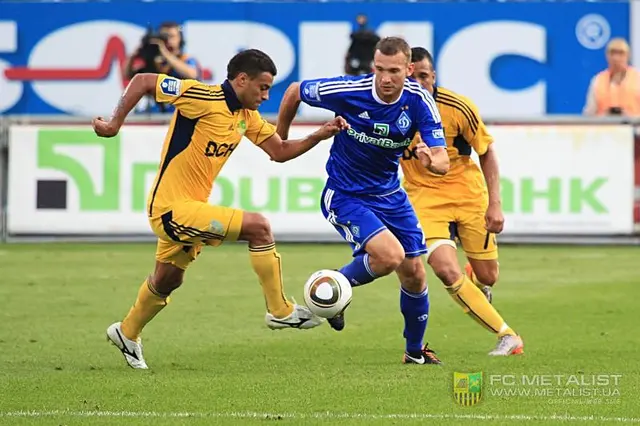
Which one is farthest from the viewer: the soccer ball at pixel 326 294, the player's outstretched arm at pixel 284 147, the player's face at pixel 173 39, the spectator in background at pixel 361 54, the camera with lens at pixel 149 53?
the camera with lens at pixel 149 53

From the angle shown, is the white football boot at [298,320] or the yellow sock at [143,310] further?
the yellow sock at [143,310]

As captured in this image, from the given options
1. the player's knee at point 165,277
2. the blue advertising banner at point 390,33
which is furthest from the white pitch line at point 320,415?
the blue advertising banner at point 390,33

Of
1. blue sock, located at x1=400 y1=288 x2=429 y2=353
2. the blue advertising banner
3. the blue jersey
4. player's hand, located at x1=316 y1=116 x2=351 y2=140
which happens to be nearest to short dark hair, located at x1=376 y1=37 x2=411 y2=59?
the blue jersey

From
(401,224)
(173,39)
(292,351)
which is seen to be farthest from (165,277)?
(173,39)

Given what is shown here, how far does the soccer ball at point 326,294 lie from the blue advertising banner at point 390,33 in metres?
15.5

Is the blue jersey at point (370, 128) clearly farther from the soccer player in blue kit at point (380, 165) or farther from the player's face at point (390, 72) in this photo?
the player's face at point (390, 72)

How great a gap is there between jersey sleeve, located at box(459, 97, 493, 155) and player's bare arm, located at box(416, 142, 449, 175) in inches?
52.1

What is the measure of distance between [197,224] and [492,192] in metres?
2.11

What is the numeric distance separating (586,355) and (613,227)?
785cm

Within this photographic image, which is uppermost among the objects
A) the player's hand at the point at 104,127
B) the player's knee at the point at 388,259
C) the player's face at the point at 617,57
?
the player's face at the point at 617,57

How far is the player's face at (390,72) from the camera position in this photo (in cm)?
861

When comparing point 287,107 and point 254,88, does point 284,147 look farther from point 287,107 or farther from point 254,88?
point 254,88

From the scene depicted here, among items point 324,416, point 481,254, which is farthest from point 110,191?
point 324,416

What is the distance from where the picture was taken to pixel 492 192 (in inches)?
380
